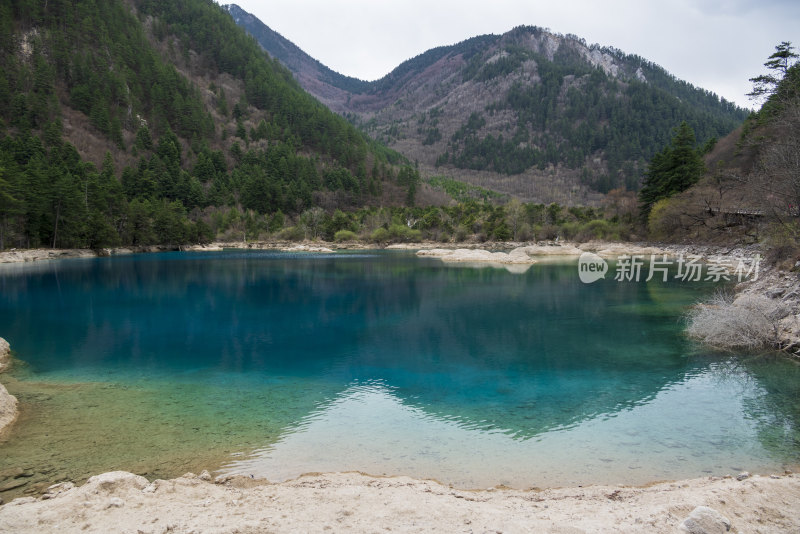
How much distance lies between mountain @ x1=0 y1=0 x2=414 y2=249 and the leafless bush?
61.7 metres

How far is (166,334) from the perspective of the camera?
16703 mm

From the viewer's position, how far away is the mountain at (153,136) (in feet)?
214

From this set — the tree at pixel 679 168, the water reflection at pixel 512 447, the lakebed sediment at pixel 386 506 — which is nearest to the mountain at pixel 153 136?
the water reflection at pixel 512 447

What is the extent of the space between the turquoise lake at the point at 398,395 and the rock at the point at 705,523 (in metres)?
2.02

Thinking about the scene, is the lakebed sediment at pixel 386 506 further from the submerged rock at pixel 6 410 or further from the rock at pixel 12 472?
the submerged rock at pixel 6 410

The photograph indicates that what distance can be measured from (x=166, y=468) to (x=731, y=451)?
8.34 meters

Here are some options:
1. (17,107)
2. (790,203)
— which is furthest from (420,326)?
(17,107)

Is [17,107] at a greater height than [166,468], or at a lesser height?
greater

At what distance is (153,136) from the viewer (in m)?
120

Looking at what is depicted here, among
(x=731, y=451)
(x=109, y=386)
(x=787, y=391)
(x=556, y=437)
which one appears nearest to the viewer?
(x=731, y=451)

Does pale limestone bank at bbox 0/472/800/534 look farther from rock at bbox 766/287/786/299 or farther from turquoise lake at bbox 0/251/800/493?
rock at bbox 766/287/786/299

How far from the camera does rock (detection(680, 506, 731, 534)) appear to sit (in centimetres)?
389

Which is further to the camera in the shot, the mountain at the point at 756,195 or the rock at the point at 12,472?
the mountain at the point at 756,195

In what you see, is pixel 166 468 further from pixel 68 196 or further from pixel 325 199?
pixel 325 199
